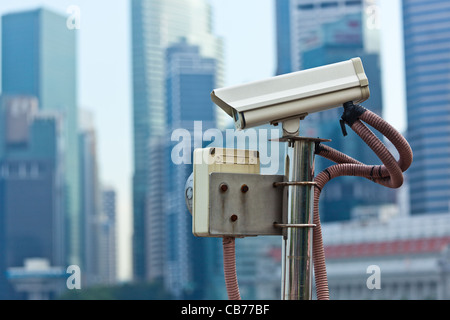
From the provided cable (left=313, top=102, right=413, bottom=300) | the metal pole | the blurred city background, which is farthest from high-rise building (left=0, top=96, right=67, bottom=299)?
the metal pole

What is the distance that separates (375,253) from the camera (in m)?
84.9

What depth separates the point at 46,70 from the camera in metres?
139

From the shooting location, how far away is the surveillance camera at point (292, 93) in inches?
81.8

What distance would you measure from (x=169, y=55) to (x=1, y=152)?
93.5ft

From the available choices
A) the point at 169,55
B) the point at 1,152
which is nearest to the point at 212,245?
the point at 169,55

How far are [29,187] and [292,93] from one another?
121121mm

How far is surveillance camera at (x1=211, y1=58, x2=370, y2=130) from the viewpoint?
6.82ft

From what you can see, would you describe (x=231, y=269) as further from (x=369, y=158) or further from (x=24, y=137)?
(x=24, y=137)

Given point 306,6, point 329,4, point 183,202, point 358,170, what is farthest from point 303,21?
point 358,170

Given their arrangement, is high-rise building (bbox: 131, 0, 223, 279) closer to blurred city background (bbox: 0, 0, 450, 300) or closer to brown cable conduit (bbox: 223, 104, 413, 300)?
blurred city background (bbox: 0, 0, 450, 300)

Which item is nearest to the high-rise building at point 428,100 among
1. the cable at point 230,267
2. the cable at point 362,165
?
the cable at point 362,165

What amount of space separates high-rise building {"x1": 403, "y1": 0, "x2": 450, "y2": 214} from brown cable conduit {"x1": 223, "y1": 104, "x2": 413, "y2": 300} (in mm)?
101182

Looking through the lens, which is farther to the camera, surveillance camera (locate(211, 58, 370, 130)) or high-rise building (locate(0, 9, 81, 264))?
high-rise building (locate(0, 9, 81, 264))

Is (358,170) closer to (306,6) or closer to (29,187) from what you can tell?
(306,6)
